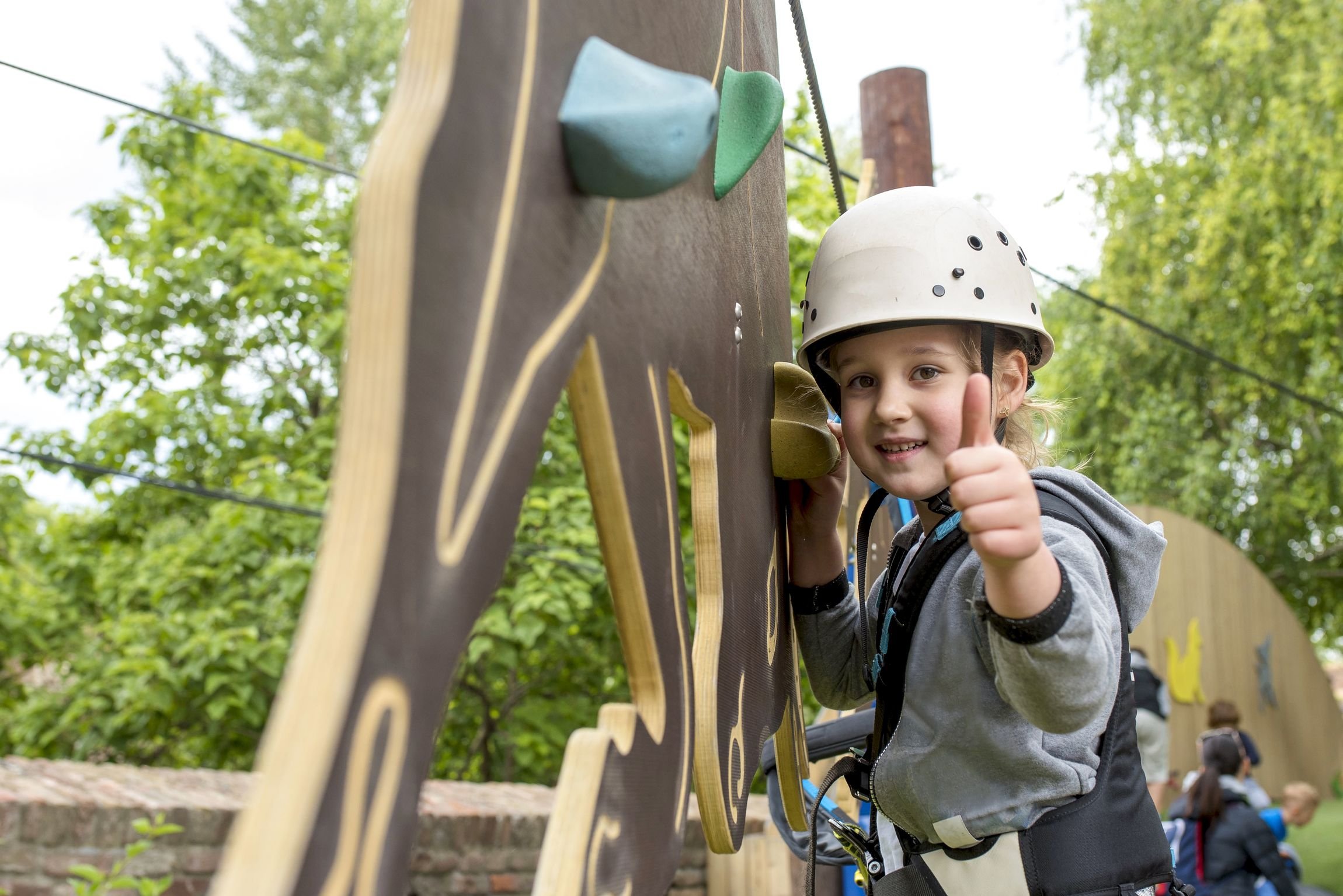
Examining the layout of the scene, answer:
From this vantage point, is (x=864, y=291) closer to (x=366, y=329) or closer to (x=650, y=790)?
(x=650, y=790)

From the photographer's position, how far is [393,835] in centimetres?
60

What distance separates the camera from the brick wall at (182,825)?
11.8 feet

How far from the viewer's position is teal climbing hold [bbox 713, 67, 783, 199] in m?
1.29

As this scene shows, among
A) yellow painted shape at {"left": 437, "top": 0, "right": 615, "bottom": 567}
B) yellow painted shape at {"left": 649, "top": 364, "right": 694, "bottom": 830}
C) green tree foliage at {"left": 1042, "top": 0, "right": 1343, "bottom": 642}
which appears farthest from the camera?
green tree foliage at {"left": 1042, "top": 0, "right": 1343, "bottom": 642}

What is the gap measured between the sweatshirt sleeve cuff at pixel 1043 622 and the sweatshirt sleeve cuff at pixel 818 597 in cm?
54

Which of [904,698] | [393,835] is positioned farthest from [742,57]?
[393,835]

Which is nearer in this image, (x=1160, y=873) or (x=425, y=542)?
(x=425, y=542)

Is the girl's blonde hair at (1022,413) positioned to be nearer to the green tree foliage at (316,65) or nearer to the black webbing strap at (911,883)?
the black webbing strap at (911,883)

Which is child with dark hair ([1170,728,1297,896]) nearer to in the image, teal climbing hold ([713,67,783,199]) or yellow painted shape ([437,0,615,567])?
teal climbing hold ([713,67,783,199])

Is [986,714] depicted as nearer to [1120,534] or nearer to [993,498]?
[1120,534]

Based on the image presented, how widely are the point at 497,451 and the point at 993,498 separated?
0.60 m

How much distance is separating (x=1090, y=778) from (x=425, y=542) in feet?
3.67

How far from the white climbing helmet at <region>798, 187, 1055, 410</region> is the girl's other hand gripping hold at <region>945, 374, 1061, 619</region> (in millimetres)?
358

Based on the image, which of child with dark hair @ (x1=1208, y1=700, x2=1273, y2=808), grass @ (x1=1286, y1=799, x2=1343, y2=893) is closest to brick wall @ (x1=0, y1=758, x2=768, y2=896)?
child with dark hair @ (x1=1208, y1=700, x2=1273, y2=808)
